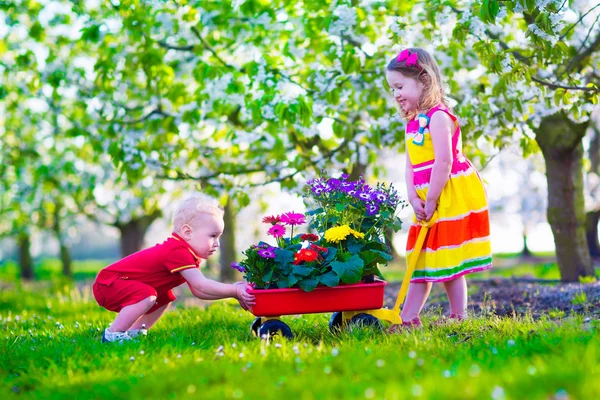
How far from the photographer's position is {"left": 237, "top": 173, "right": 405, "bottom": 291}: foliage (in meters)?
4.18

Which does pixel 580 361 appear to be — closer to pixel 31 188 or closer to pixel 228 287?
pixel 228 287

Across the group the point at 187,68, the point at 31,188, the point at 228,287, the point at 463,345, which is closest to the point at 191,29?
the point at 187,68

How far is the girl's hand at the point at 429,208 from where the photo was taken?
15.1 ft

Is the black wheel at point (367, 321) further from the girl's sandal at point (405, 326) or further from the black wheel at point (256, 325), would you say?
the black wheel at point (256, 325)

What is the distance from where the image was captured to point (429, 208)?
15.2 feet

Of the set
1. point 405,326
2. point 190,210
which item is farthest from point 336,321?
point 190,210

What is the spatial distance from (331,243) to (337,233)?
138 millimetres

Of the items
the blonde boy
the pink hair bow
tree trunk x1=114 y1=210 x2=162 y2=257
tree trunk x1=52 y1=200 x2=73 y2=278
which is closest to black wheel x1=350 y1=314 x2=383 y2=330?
the blonde boy

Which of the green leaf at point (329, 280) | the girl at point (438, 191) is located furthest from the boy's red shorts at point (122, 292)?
the girl at point (438, 191)

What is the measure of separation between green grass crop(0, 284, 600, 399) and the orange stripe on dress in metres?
0.55

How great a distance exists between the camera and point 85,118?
10.4 meters

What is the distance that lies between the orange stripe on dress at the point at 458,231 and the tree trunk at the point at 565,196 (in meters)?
3.35

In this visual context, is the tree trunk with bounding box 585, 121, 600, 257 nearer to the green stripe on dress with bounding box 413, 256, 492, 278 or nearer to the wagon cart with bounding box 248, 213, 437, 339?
the green stripe on dress with bounding box 413, 256, 492, 278

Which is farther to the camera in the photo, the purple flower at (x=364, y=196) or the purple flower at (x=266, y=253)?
the purple flower at (x=364, y=196)
